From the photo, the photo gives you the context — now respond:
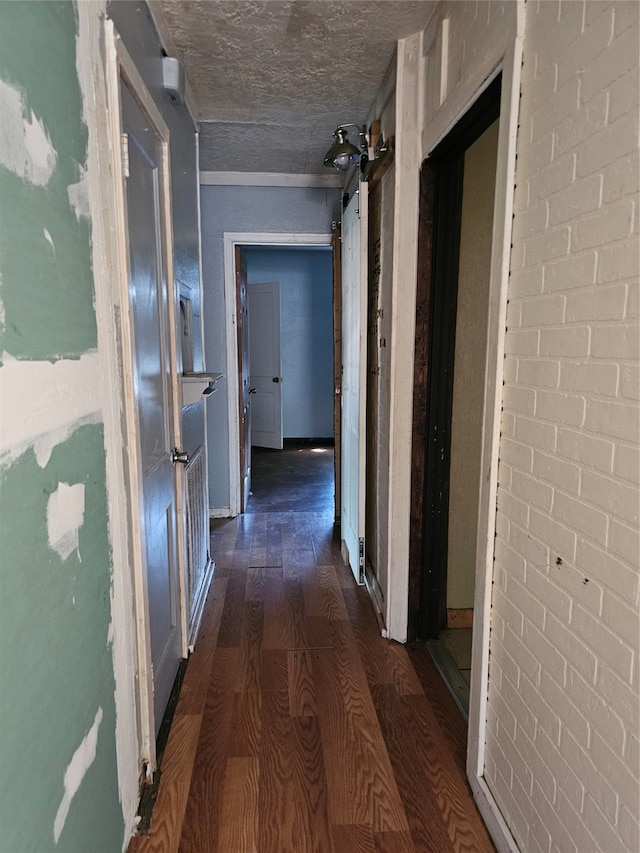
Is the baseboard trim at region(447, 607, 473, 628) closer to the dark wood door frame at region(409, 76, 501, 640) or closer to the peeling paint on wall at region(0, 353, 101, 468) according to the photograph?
the dark wood door frame at region(409, 76, 501, 640)

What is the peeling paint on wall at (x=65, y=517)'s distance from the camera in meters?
0.94

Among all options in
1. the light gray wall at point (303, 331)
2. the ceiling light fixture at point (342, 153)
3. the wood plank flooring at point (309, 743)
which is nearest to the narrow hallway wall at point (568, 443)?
the wood plank flooring at point (309, 743)

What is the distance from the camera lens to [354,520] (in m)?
3.10

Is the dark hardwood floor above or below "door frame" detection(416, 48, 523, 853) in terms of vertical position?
below

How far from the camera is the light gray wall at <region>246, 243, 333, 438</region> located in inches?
265

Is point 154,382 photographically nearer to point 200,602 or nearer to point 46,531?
point 46,531

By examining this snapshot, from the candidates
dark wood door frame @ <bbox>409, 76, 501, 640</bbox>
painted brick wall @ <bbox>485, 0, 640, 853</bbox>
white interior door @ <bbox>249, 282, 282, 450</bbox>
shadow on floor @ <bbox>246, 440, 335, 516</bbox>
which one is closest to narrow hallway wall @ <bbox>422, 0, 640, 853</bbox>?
painted brick wall @ <bbox>485, 0, 640, 853</bbox>

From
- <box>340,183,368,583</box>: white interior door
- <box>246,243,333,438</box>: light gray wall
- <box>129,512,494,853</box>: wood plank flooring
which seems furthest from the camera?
<box>246,243,333,438</box>: light gray wall

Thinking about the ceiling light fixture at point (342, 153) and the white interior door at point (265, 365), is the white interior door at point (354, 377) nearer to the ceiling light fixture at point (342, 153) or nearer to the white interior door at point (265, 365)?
the ceiling light fixture at point (342, 153)

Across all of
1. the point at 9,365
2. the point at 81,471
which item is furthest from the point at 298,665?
the point at 9,365

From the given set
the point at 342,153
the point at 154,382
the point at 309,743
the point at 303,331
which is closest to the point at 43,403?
the point at 154,382

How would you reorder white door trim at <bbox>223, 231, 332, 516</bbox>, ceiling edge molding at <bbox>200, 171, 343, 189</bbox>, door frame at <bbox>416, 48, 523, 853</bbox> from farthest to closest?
white door trim at <bbox>223, 231, 332, 516</bbox> < ceiling edge molding at <bbox>200, 171, 343, 189</bbox> < door frame at <bbox>416, 48, 523, 853</bbox>

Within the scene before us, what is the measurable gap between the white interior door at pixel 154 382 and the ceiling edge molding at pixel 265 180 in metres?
2.04

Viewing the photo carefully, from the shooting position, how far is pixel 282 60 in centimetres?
224
